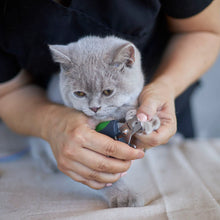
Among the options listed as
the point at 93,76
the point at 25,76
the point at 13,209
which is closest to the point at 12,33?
the point at 25,76

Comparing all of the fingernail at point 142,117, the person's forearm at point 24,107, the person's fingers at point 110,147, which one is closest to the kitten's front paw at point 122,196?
the person's fingers at point 110,147

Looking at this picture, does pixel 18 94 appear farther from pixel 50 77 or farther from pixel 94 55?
pixel 94 55

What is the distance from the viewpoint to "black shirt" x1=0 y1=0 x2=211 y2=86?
776mm

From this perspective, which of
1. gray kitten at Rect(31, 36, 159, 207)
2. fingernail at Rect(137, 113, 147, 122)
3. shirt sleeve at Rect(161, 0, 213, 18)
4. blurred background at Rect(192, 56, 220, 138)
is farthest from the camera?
blurred background at Rect(192, 56, 220, 138)

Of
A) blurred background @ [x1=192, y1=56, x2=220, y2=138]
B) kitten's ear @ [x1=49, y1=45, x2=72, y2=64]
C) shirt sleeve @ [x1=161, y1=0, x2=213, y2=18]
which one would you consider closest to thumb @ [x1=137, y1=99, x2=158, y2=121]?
kitten's ear @ [x1=49, y1=45, x2=72, y2=64]

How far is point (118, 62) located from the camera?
74cm

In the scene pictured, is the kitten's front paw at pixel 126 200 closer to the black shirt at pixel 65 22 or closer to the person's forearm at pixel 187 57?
the person's forearm at pixel 187 57

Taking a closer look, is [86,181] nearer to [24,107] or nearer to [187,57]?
[24,107]

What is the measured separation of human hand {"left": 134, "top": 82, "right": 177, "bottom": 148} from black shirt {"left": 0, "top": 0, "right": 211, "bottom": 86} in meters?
0.27

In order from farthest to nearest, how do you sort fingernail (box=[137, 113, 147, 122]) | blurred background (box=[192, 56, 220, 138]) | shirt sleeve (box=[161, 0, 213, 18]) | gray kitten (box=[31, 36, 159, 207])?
blurred background (box=[192, 56, 220, 138]), shirt sleeve (box=[161, 0, 213, 18]), gray kitten (box=[31, 36, 159, 207]), fingernail (box=[137, 113, 147, 122])

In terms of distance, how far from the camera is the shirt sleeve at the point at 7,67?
0.91 meters

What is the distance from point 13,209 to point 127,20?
776mm

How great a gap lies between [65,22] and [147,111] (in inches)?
17.7

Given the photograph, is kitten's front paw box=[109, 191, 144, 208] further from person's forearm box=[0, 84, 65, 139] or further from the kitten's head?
person's forearm box=[0, 84, 65, 139]
